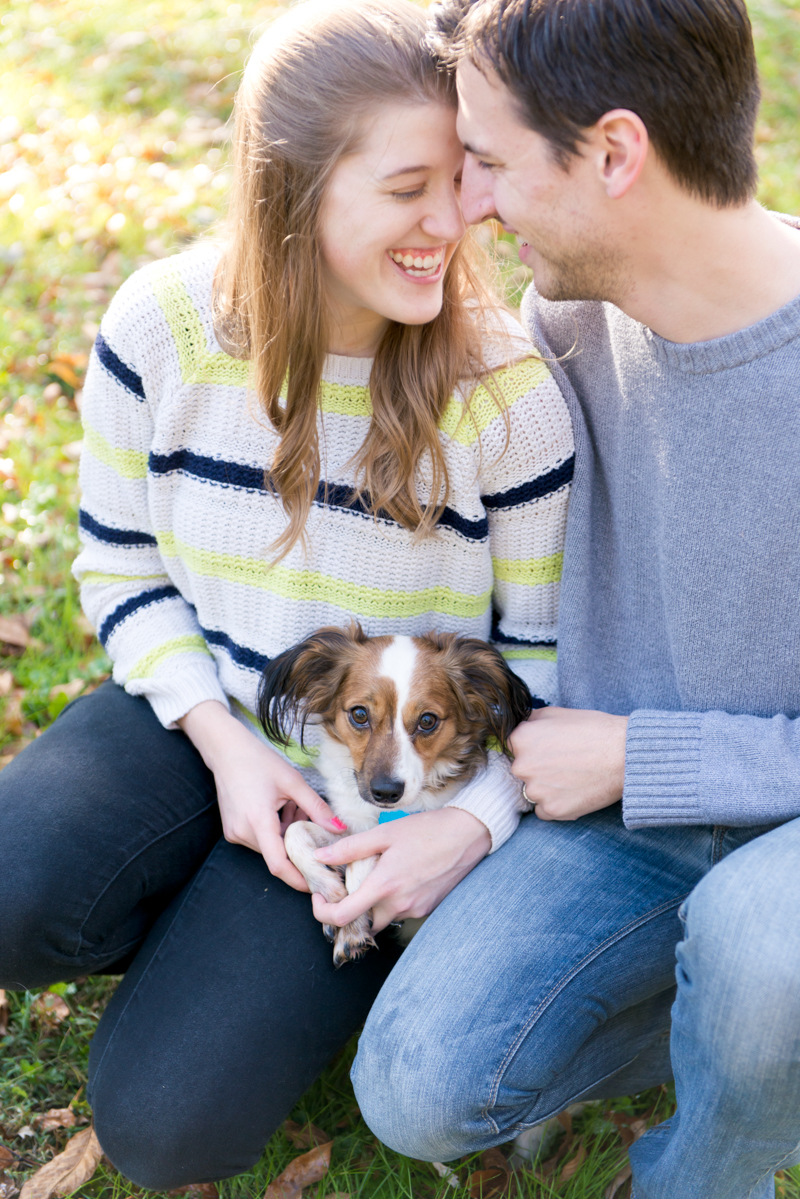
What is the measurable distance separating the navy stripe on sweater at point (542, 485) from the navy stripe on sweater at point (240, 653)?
0.74 m

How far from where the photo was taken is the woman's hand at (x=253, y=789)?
7.68ft

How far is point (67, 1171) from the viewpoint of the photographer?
2.37 meters

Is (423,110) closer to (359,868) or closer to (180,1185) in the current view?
(359,868)

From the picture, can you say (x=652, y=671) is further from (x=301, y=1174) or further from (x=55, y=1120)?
(x=55, y=1120)

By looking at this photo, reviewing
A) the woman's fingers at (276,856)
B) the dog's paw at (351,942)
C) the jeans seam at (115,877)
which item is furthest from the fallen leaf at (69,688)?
the dog's paw at (351,942)

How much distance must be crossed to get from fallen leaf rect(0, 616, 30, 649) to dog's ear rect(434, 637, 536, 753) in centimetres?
187

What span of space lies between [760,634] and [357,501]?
96 centimetres

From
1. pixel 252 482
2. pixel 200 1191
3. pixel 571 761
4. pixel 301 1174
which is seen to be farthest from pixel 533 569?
pixel 200 1191

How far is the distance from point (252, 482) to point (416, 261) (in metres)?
0.65

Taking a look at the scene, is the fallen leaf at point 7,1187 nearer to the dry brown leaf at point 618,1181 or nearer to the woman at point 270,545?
the woman at point 270,545

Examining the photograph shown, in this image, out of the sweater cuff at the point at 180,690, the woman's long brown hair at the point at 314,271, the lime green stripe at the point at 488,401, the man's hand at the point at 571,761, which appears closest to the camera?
the woman's long brown hair at the point at 314,271

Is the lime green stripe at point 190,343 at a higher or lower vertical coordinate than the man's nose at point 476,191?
lower

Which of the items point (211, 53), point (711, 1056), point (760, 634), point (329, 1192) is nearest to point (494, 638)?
point (760, 634)

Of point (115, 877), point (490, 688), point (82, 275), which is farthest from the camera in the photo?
point (82, 275)
